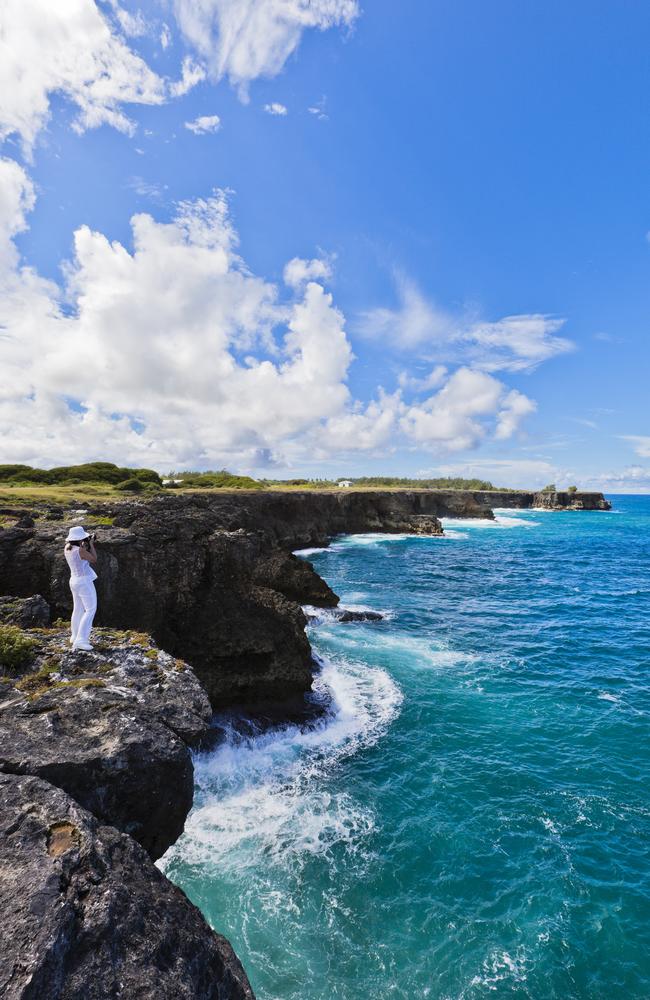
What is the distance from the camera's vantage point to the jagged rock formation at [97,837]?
438 cm

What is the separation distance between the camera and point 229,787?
14.4 m

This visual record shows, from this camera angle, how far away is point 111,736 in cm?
709

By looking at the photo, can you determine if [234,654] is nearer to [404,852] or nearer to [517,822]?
[404,852]

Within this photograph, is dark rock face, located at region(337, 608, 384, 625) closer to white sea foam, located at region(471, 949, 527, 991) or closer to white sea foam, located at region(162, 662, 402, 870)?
white sea foam, located at region(162, 662, 402, 870)

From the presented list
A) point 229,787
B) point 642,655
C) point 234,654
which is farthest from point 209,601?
point 642,655

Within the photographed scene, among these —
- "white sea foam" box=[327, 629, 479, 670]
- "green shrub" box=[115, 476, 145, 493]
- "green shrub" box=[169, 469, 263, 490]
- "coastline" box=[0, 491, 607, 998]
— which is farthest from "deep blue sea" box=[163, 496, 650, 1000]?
"green shrub" box=[169, 469, 263, 490]

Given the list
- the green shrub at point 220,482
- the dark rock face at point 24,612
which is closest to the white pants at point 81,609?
the dark rock face at point 24,612

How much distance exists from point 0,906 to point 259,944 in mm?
7700

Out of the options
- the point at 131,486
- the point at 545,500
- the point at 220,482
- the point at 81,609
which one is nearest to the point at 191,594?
the point at 81,609

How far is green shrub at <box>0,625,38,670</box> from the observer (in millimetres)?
8406

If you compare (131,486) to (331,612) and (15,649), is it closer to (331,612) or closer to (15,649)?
(331,612)

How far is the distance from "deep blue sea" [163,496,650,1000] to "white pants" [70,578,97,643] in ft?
21.8

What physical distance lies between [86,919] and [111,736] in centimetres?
265

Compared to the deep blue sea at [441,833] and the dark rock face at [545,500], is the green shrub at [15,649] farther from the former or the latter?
the dark rock face at [545,500]
